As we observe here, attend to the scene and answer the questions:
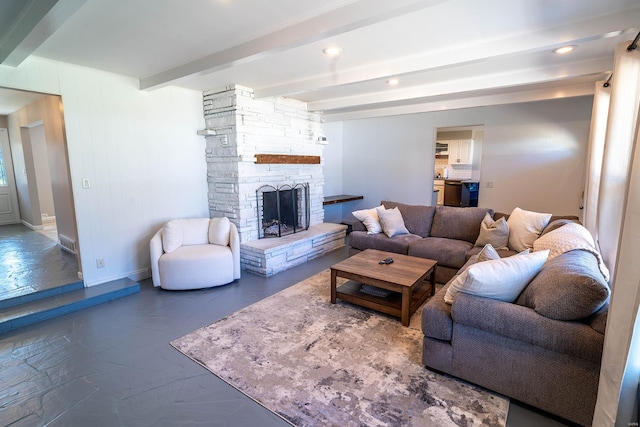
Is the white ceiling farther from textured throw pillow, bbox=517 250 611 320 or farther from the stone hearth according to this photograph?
the stone hearth

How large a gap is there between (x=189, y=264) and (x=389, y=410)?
8.59 ft

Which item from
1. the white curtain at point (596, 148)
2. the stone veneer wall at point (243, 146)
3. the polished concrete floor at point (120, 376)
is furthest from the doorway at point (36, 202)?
the white curtain at point (596, 148)

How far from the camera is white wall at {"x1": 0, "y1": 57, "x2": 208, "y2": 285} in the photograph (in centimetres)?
337

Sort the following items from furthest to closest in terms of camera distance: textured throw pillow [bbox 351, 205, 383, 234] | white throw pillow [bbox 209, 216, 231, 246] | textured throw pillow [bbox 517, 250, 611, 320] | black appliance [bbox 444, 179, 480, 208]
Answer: black appliance [bbox 444, 179, 480, 208] → textured throw pillow [bbox 351, 205, 383, 234] → white throw pillow [bbox 209, 216, 231, 246] → textured throw pillow [bbox 517, 250, 611, 320]

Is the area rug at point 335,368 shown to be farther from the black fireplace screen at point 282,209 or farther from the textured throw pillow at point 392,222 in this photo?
the black fireplace screen at point 282,209

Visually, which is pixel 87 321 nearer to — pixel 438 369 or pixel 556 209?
pixel 438 369

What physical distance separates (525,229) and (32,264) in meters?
6.28

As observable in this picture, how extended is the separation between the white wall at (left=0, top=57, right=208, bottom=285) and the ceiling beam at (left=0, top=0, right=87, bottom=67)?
0.53 m

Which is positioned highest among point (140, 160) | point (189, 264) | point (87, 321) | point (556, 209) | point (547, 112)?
point (547, 112)

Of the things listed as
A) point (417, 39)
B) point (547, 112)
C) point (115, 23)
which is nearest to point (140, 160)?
point (115, 23)

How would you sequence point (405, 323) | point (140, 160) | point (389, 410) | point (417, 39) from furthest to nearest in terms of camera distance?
point (140, 160) → point (405, 323) → point (417, 39) → point (389, 410)

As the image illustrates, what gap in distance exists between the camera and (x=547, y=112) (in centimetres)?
499

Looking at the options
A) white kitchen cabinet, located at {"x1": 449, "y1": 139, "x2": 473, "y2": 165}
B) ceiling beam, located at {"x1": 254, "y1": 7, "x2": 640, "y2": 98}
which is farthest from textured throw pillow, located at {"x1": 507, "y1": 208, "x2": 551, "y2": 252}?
white kitchen cabinet, located at {"x1": 449, "y1": 139, "x2": 473, "y2": 165}

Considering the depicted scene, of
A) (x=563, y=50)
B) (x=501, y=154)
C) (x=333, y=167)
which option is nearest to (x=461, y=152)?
(x=501, y=154)
